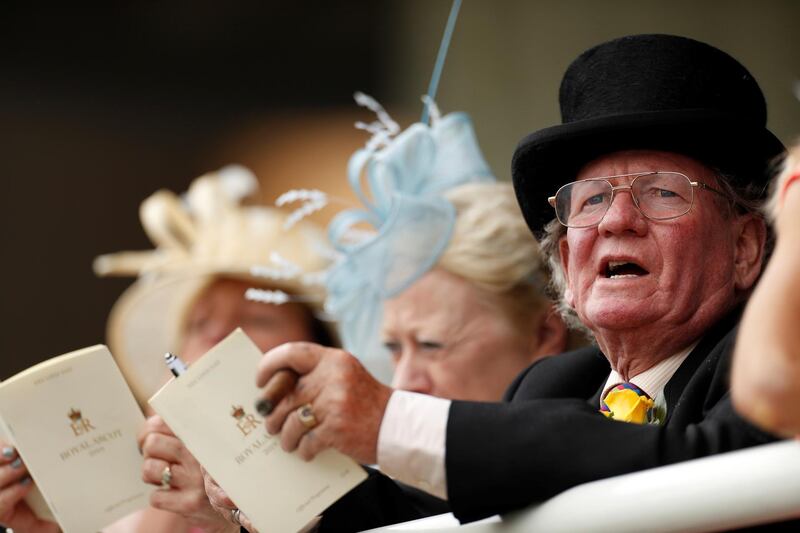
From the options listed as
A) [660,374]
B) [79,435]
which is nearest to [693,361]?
[660,374]

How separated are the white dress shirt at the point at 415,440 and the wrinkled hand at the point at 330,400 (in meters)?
0.01

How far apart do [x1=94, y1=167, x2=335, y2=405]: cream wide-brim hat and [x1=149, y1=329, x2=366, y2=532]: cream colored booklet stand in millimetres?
2123

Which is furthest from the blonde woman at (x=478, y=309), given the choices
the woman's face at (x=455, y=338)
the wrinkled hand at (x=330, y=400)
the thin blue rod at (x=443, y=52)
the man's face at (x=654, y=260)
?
the wrinkled hand at (x=330, y=400)

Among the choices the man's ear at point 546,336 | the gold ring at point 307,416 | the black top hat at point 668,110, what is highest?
the black top hat at point 668,110

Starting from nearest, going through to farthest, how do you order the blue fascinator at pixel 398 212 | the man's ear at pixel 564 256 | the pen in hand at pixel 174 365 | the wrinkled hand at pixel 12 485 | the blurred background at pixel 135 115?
1. the pen in hand at pixel 174 365
2. the man's ear at pixel 564 256
3. the wrinkled hand at pixel 12 485
4. the blue fascinator at pixel 398 212
5. the blurred background at pixel 135 115

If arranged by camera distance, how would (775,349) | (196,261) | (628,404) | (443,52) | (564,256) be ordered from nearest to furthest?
1. (775,349)
2. (628,404)
3. (564,256)
4. (443,52)
5. (196,261)

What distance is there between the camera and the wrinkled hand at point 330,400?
1.62 meters

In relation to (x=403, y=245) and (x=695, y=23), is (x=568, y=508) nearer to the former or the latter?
(x=403, y=245)

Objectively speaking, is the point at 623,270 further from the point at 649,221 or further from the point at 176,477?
the point at 176,477

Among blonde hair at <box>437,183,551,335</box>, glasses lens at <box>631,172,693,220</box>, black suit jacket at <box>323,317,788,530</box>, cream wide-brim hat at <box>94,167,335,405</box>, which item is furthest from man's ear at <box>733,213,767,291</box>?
cream wide-brim hat at <box>94,167,335,405</box>

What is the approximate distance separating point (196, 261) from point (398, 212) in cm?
125

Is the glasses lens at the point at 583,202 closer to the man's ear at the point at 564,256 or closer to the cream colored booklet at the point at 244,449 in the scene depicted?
the man's ear at the point at 564,256

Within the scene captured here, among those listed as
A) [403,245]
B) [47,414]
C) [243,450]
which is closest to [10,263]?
[403,245]

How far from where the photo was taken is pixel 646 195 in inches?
79.7
